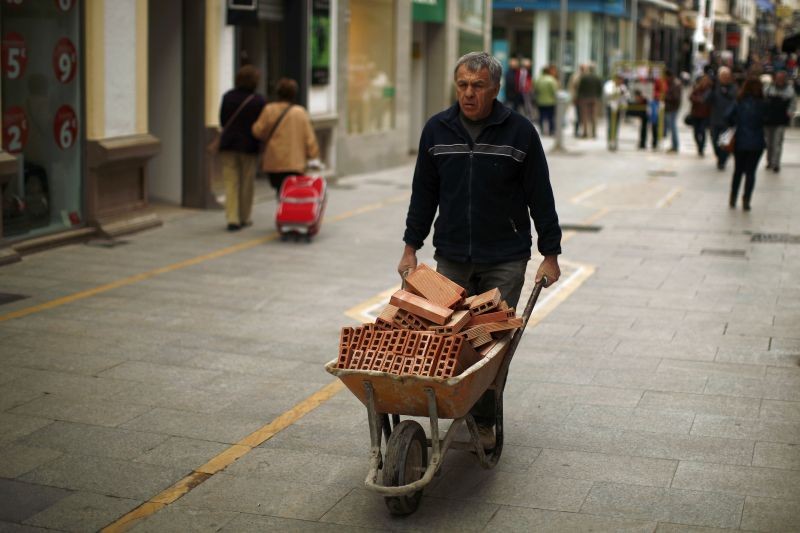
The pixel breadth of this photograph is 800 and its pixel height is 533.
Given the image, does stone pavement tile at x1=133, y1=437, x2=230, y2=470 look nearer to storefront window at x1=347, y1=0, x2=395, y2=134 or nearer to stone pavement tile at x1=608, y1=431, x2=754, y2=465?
stone pavement tile at x1=608, y1=431, x2=754, y2=465

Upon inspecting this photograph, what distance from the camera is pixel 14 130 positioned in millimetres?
11922

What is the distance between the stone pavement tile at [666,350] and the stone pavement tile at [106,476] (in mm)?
3722

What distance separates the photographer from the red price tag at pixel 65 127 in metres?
12.6

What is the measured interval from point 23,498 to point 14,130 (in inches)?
282

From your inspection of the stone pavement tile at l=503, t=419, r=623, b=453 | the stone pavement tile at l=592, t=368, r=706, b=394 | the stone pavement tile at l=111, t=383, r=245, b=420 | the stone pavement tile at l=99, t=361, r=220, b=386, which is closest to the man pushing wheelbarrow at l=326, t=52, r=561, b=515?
the stone pavement tile at l=503, t=419, r=623, b=453

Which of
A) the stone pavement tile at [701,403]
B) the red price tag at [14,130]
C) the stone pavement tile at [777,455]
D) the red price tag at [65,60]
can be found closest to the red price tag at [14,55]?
the red price tag at [14,130]

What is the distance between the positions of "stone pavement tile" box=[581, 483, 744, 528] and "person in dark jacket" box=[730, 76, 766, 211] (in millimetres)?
11390

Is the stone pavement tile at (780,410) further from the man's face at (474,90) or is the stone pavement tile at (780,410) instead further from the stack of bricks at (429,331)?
the man's face at (474,90)

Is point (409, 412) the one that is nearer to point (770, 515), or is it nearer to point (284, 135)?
point (770, 515)

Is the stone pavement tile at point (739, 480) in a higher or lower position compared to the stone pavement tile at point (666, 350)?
lower

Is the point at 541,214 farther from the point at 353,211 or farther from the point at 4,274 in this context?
the point at 353,211

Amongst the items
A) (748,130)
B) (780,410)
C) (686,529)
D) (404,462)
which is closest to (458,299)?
(404,462)

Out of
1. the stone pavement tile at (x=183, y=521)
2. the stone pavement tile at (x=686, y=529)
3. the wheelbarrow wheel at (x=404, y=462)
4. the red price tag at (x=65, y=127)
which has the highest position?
the red price tag at (x=65, y=127)

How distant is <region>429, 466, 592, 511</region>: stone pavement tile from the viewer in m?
5.54
